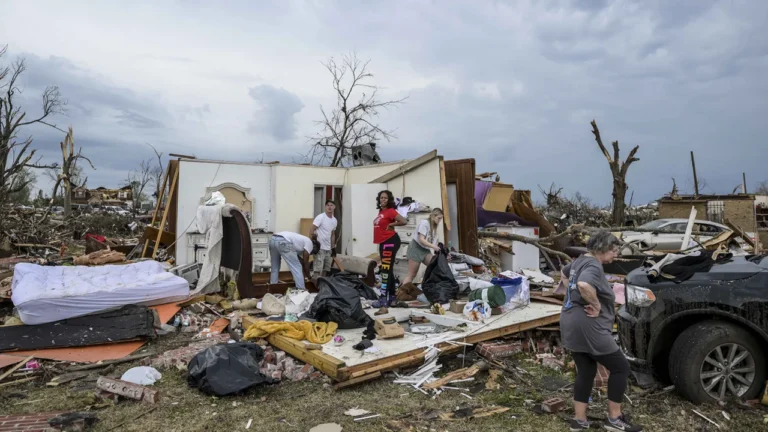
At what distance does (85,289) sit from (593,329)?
5.92 m

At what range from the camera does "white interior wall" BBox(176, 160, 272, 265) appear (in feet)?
37.4

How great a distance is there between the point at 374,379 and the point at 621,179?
16288 mm

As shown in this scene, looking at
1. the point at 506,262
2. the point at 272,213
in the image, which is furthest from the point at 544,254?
the point at 272,213

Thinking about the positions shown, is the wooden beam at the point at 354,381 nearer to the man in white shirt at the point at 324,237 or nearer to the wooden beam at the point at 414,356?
the wooden beam at the point at 414,356

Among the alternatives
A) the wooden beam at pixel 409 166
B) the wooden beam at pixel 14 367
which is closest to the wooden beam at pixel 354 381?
the wooden beam at pixel 14 367

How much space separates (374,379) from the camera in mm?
4934

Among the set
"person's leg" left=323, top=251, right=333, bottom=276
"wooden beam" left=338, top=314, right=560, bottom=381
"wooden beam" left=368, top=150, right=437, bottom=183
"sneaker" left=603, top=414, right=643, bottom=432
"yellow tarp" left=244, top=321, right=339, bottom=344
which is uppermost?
"wooden beam" left=368, top=150, right=437, bottom=183

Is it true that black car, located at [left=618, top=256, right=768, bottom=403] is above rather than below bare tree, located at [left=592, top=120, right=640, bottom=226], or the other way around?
below

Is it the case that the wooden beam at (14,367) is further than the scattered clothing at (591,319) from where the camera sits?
Yes

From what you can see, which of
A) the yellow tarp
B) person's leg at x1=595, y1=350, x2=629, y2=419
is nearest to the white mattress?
the yellow tarp

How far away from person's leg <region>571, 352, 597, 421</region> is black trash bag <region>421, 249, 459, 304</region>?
3.60 meters

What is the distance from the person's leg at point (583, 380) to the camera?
12.5 feet

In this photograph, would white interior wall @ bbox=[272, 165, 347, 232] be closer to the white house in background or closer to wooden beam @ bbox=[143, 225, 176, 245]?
the white house in background

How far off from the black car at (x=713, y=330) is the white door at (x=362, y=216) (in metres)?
7.47
